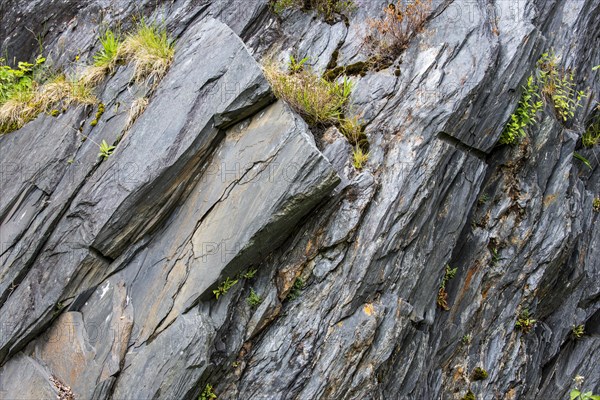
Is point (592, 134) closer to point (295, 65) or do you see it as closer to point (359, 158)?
point (359, 158)

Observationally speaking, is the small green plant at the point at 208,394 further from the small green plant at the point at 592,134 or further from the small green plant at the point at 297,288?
the small green plant at the point at 592,134

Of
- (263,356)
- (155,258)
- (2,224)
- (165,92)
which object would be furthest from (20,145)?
→ (263,356)

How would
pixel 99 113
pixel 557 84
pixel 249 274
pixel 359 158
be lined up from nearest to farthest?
pixel 249 274
pixel 359 158
pixel 99 113
pixel 557 84

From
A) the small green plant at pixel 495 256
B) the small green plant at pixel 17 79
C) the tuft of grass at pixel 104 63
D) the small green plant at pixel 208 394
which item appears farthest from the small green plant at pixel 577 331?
the small green plant at pixel 17 79

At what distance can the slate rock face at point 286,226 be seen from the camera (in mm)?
5832

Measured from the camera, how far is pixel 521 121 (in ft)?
24.0

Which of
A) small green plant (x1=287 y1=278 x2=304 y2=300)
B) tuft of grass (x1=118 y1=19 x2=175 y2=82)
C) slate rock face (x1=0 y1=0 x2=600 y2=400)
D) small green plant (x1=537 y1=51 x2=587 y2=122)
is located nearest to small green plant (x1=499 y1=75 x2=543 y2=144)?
slate rock face (x1=0 y1=0 x2=600 y2=400)

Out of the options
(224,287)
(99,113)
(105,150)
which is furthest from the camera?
(99,113)

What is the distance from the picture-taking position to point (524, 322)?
746 cm

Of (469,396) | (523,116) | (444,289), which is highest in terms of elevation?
(523,116)

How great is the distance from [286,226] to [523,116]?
3231mm

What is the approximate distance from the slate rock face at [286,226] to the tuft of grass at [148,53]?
209mm

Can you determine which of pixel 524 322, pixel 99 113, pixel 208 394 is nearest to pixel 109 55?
pixel 99 113

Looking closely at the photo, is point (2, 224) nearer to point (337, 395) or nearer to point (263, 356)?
point (263, 356)
